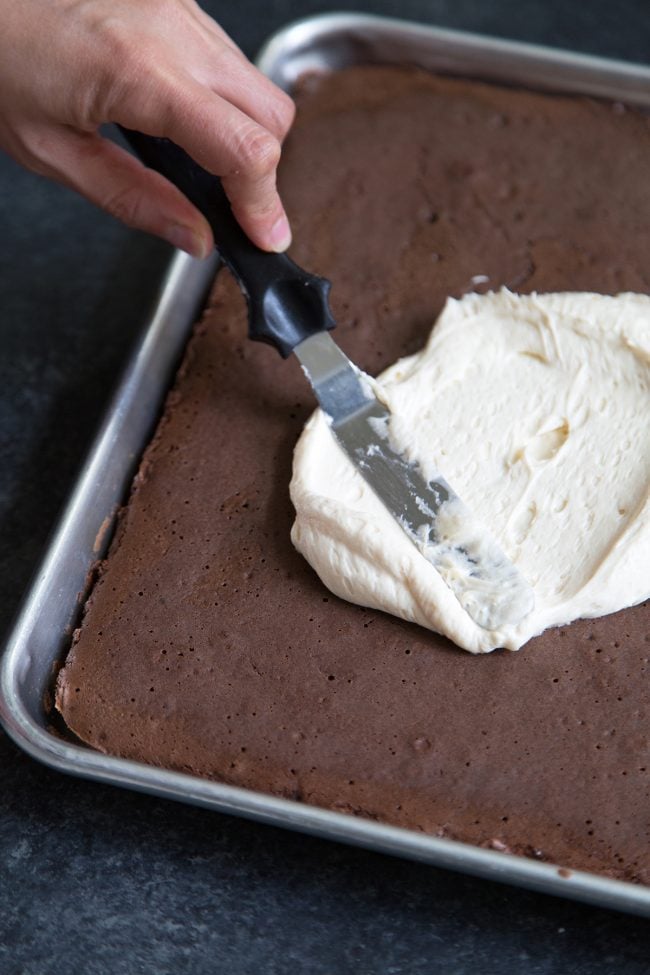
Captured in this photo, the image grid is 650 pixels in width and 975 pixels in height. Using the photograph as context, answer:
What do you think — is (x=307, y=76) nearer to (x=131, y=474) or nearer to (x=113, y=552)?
(x=131, y=474)

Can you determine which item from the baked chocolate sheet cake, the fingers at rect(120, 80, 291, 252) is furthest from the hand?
the baked chocolate sheet cake

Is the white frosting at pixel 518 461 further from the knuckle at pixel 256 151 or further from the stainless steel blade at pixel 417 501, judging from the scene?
the knuckle at pixel 256 151

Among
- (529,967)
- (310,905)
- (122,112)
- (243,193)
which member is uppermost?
(122,112)

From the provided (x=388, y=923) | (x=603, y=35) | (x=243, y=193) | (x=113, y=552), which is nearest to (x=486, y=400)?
(x=243, y=193)

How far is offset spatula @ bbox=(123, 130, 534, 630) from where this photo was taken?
68.8 inches

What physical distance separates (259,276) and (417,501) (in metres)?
0.46

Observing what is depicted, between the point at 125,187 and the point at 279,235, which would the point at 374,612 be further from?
the point at 125,187

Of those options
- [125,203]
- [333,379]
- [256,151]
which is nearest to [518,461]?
[333,379]

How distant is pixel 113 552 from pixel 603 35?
6.21 ft

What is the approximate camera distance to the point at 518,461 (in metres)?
1.84

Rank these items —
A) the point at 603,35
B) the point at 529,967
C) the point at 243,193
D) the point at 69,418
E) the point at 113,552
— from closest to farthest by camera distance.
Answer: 1. the point at 529,967
2. the point at 243,193
3. the point at 113,552
4. the point at 69,418
5. the point at 603,35

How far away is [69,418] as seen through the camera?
2338 millimetres

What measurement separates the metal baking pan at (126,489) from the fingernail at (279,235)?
0.34 metres

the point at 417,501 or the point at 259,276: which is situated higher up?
the point at 259,276
